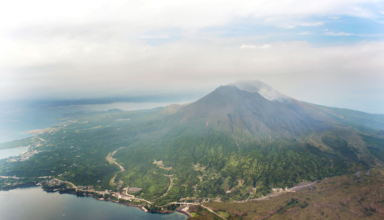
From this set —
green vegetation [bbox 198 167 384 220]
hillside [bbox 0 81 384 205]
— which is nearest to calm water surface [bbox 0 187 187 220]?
hillside [bbox 0 81 384 205]

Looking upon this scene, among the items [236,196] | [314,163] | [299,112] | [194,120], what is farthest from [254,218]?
[299,112]

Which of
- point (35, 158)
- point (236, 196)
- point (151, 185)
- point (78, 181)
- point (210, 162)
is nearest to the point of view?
point (236, 196)

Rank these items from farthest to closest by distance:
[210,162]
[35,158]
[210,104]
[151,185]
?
[210,104] < [35,158] < [210,162] < [151,185]

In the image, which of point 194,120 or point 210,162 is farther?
point 194,120

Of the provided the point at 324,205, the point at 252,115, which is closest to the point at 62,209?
the point at 324,205

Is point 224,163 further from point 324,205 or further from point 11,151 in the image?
point 11,151

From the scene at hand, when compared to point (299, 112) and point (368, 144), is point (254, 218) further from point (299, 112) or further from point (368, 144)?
point (299, 112)

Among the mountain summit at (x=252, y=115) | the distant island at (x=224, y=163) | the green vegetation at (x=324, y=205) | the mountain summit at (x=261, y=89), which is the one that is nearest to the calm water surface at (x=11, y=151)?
the distant island at (x=224, y=163)

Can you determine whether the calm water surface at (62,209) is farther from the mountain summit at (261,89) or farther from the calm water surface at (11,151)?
the mountain summit at (261,89)
